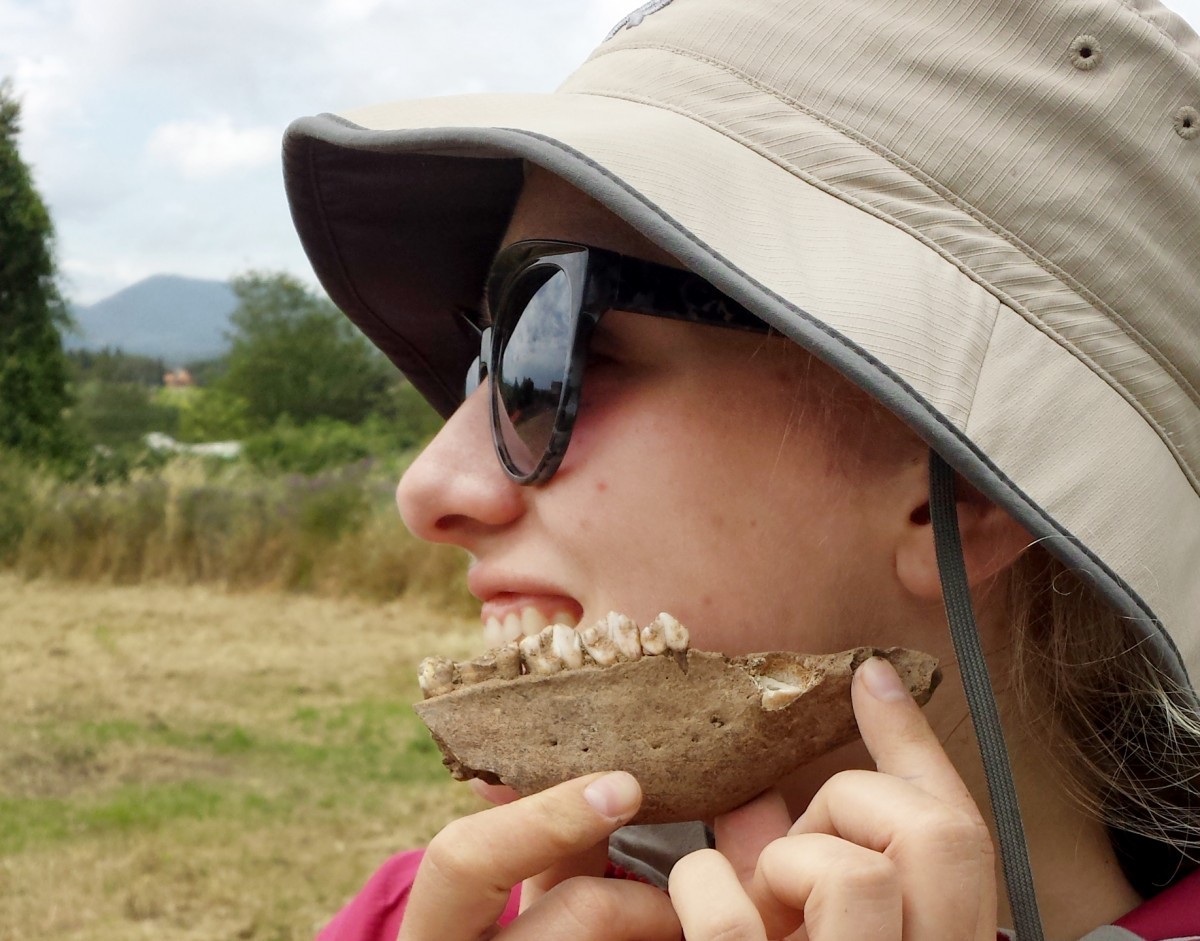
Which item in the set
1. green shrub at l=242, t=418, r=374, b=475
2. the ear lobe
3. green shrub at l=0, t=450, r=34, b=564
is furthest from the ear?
green shrub at l=242, t=418, r=374, b=475

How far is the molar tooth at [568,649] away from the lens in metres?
1.28

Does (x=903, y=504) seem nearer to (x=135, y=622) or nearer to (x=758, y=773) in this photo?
(x=758, y=773)

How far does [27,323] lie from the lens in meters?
17.3

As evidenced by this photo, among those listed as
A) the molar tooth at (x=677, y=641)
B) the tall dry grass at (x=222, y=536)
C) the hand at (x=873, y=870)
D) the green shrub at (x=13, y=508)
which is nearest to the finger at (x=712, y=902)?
the hand at (x=873, y=870)

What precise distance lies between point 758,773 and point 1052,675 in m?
0.51

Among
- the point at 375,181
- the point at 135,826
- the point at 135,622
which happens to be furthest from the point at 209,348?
the point at 375,181

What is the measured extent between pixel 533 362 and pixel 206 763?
19.6ft

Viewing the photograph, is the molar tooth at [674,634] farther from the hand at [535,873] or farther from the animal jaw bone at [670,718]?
the hand at [535,873]

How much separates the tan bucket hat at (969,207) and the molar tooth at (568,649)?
0.43m

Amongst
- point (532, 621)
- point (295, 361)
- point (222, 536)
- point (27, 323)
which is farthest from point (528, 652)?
point (295, 361)

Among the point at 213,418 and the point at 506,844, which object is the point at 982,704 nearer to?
the point at 506,844

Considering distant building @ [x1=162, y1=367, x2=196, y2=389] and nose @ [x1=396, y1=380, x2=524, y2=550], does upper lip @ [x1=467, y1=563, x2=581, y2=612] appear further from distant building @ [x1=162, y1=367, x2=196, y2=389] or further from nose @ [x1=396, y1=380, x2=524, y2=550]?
distant building @ [x1=162, y1=367, x2=196, y2=389]

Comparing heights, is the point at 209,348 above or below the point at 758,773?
below

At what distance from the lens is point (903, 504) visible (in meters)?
1.43
